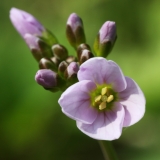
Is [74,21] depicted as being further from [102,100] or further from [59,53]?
[102,100]

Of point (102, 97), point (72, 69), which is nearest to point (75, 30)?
point (72, 69)

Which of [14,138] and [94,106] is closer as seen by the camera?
[94,106]

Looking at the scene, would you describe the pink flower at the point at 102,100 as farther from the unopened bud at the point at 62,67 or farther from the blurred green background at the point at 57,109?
the blurred green background at the point at 57,109

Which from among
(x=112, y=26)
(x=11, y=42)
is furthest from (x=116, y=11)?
(x=112, y=26)

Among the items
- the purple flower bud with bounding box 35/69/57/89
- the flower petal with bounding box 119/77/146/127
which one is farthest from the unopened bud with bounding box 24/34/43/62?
the flower petal with bounding box 119/77/146/127

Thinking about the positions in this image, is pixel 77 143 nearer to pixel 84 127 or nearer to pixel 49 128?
pixel 49 128
